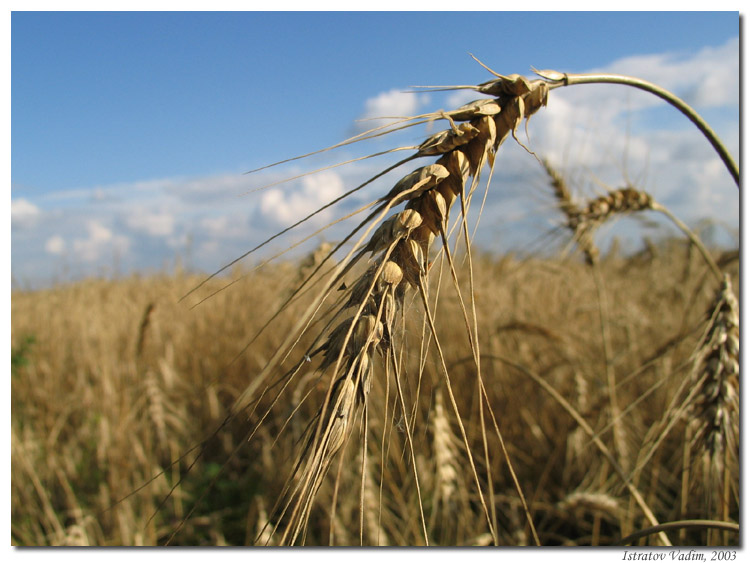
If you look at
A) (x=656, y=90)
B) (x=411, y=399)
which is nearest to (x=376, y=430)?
(x=411, y=399)

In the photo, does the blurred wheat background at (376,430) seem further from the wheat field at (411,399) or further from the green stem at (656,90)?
the green stem at (656,90)

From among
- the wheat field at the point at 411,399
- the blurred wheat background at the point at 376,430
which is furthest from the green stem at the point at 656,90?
the blurred wheat background at the point at 376,430

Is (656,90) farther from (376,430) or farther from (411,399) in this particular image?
(376,430)

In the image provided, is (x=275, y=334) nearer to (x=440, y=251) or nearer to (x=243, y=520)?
(x=243, y=520)

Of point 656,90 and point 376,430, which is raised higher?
point 656,90

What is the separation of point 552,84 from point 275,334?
97.1 inches

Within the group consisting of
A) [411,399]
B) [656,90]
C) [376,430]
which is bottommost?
[376,430]

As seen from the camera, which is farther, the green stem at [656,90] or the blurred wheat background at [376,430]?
the blurred wheat background at [376,430]

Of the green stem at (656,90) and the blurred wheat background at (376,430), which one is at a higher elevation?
the green stem at (656,90)

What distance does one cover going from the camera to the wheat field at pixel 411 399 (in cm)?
50

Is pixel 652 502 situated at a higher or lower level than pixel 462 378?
lower

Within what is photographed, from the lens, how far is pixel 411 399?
0.64 m

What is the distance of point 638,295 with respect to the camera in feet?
11.5
